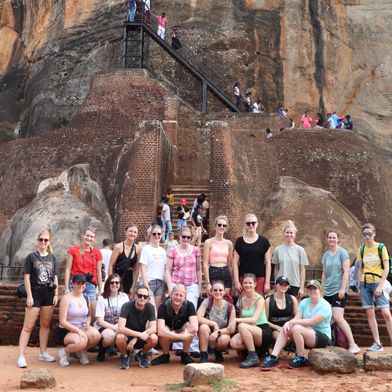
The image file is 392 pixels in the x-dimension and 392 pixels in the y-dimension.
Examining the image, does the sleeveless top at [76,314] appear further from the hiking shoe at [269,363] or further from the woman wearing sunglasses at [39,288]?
the hiking shoe at [269,363]

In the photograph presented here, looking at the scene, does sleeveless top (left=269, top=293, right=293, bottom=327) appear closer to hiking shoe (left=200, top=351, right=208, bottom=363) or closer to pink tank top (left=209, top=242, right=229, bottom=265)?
pink tank top (left=209, top=242, right=229, bottom=265)

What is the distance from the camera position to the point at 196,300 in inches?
355

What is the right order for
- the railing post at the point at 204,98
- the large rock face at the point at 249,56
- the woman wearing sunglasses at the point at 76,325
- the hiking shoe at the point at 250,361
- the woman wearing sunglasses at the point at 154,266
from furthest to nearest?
the large rock face at the point at 249,56 < the railing post at the point at 204,98 < the woman wearing sunglasses at the point at 154,266 < the woman wearing sunglasses at the point at 76,325 < the hiking shoe at the point at 250,361

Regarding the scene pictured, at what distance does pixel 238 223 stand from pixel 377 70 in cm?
1798

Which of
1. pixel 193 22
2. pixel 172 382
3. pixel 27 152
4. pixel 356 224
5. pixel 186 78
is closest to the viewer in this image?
pixel 172 382

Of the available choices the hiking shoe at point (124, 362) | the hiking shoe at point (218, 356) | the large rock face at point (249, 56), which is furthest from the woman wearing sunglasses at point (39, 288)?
the large rock face at point (249, 56)

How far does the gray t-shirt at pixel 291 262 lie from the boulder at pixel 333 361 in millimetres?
1419

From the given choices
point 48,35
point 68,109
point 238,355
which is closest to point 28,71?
point 48,35

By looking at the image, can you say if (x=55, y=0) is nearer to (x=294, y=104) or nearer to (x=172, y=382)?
(x=294, y=104)

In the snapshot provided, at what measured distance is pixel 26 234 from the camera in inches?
647

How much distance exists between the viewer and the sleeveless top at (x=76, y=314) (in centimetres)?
864

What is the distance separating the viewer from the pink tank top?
29.7ft

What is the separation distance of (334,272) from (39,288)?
4083 mm

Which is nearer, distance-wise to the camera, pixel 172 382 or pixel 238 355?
pixel 172 382
